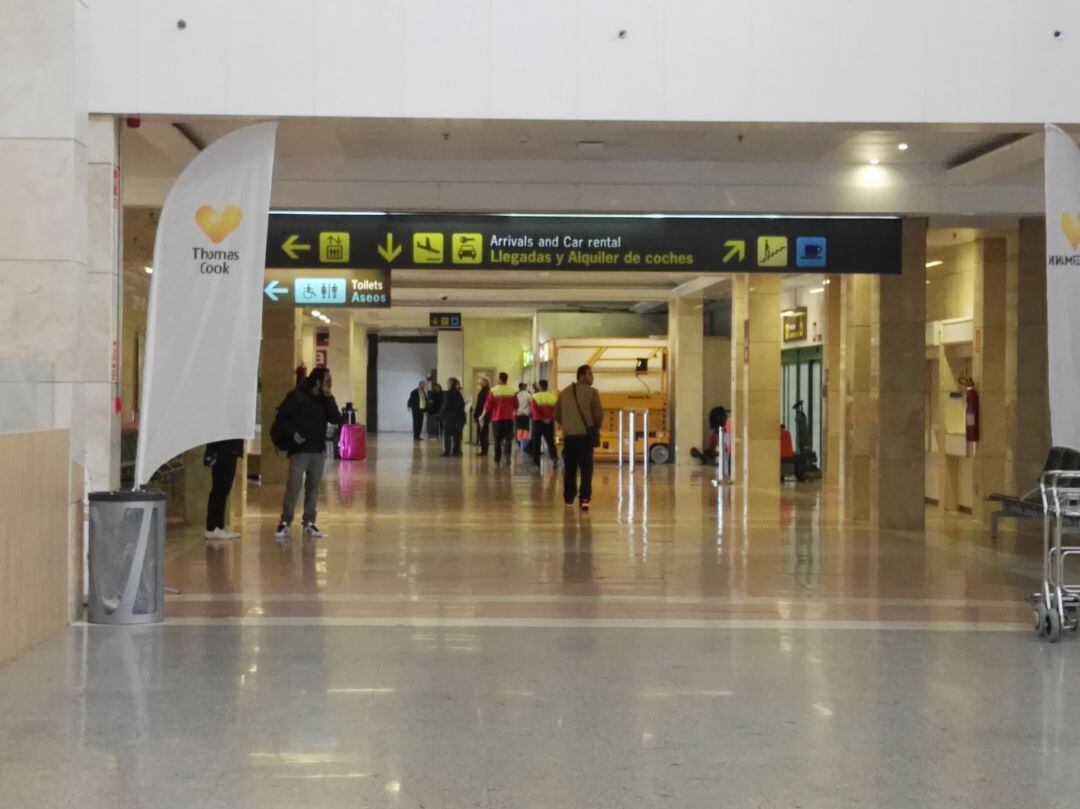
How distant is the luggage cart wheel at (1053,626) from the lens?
863cm

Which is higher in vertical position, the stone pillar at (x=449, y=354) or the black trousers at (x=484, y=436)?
the stone pillar at (x=449, y=354)

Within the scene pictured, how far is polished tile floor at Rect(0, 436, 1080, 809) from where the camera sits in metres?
5.43

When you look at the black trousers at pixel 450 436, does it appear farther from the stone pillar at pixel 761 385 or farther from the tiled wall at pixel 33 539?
the tiled wall at pixel 33 539

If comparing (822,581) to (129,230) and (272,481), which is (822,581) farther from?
(272,481)

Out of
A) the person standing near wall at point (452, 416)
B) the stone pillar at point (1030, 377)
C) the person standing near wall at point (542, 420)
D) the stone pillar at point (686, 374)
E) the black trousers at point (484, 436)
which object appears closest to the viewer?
the stone pillar at point (1030, 377)

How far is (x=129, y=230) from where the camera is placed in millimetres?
17078

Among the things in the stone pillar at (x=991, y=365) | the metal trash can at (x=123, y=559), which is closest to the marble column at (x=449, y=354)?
the stone pillar at (x=991, y=365)

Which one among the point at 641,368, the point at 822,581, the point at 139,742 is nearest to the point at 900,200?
the point at 822,581

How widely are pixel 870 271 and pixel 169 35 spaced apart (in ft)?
25.7

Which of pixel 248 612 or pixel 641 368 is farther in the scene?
pixel 641 368

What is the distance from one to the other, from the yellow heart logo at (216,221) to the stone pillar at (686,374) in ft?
69.1

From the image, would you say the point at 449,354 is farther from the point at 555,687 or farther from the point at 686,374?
the point at 555,687

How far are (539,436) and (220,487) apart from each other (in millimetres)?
15368

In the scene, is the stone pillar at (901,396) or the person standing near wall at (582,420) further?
the person standing near wall at (582,420)
